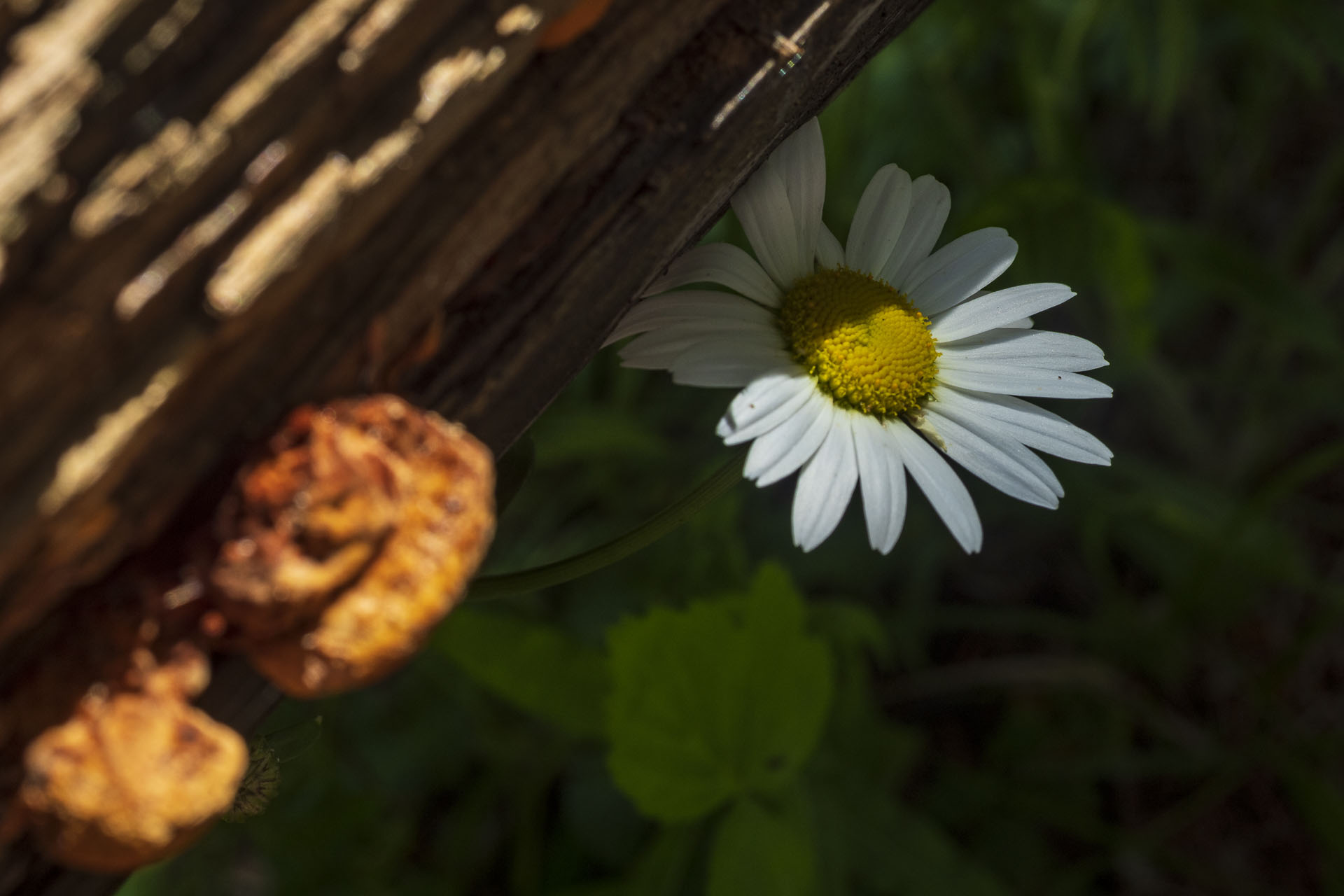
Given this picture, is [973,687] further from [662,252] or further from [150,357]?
[150,357]

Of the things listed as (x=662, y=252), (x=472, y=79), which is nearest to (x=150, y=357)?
(x=472, y=79)

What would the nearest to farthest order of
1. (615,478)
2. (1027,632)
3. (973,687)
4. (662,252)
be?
(662,252)
(615,478)
(973,687)
(1027,632)

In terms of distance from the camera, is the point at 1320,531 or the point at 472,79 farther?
the point at 1320,531

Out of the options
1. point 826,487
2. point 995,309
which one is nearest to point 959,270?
point 995,309

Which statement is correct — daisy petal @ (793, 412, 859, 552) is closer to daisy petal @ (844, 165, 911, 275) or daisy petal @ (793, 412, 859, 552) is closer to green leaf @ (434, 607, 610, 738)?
daisy petal @ (844, 165, 911, 275)

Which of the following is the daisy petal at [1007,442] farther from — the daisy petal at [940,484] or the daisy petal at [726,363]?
the daisy petal at [726,363]

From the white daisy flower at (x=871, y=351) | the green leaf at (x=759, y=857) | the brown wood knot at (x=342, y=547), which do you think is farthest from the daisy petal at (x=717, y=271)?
the green leaf at (x=759, y=857)

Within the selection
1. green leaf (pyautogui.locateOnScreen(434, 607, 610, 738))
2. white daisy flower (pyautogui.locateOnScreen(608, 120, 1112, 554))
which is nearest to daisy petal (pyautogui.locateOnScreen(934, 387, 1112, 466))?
white daisy flower (pyautogui.locateOnScreen(608, 120, 1112, 554))
